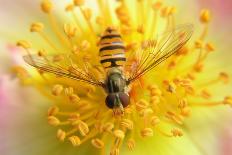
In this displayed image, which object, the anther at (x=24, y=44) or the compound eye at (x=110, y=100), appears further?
the anther at (x=24, y=44)

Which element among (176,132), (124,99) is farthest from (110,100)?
(176,132)

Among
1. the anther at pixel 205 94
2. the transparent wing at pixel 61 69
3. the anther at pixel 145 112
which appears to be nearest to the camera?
the transparent wing at pixel 61 69

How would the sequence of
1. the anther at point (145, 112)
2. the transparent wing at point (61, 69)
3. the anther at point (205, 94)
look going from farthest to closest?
1. the anther at point (205, 94)
2. the anther at point (145, 112)
3. the transparent wing at point (61, 69)

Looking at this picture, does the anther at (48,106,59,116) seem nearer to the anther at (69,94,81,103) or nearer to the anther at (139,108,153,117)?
the anther at (69,94,81,103)

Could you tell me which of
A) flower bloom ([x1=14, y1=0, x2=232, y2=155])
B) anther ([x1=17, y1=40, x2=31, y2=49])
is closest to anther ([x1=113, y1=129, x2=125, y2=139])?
flower bloom ([x1=14, y1=0, x2=232, y2=155])

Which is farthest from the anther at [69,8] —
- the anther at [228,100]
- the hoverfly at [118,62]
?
the anther at [228,100]

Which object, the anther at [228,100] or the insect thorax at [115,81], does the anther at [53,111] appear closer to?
the insect thorax at [115,81]

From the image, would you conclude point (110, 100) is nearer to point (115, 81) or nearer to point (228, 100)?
point (115, 81)

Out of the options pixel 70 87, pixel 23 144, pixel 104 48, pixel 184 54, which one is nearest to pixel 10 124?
pixel 23 144
